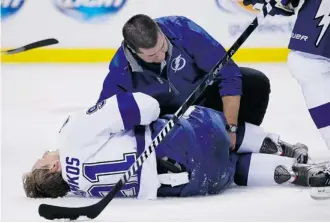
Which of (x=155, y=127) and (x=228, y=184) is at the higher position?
(x=155, y=127)

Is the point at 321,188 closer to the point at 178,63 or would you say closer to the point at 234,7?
Result: the point at 178,63

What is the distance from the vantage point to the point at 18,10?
520cm

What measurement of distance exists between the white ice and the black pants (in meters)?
0.29

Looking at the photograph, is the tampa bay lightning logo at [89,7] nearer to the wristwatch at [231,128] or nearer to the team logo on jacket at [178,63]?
the team logo on jacket at [178,63]

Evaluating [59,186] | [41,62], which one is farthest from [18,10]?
[59,186]

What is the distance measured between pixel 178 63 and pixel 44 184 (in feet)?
2.05

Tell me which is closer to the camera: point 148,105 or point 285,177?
point 148,105

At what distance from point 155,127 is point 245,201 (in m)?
0.35

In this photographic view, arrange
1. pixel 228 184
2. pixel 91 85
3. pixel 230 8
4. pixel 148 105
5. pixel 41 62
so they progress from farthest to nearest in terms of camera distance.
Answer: pixel 41 62
pixel 230 8
pixel 91 85
pixel 228 184
pixel 148 105

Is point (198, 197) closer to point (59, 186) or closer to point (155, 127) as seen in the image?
point (155, 127)

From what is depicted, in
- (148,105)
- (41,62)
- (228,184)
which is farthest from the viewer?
(41,62)

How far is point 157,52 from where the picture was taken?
253cm

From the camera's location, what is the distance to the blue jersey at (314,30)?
2.40 meters

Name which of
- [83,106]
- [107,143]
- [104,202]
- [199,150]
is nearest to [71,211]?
[104,202]
